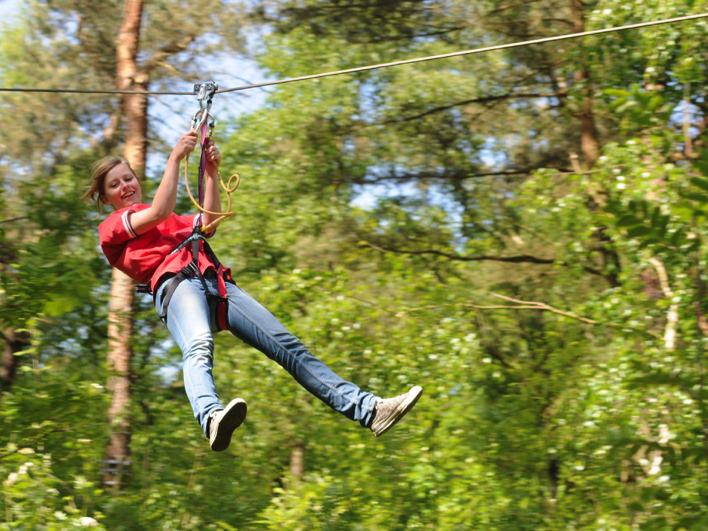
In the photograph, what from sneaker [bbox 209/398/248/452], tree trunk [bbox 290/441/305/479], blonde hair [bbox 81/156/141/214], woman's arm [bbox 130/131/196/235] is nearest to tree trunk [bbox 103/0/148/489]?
tree trunk [bbox 290/441/305/479]

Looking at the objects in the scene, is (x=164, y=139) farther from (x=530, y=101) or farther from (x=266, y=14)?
(x=530, y=101)

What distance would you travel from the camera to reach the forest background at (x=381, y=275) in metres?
6.07

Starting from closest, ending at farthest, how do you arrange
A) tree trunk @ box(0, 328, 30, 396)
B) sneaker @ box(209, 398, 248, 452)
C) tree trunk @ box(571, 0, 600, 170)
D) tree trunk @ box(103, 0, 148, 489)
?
sneaker @ box(209, 398, 248, 452) → tree trunk @ box(103, 0, 148, 489) → tree trunk @ box(0, 328, 30, 396) → tree trunk @ box(571, 0, 600, 170)

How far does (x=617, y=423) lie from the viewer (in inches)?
239

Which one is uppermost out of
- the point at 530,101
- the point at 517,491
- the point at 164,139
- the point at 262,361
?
the point at 530,101

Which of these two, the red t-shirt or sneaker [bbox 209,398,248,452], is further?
the red t-shirt

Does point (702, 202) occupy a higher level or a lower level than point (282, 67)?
lower

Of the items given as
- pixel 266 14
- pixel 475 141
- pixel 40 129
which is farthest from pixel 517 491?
pixel 40 129

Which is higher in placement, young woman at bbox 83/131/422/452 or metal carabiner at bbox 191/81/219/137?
metal carabiner at bbox 191/81/219/137

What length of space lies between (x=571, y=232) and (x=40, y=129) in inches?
240

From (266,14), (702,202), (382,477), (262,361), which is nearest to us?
Answer: (702,202)

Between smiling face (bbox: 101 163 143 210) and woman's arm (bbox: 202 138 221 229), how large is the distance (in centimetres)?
26

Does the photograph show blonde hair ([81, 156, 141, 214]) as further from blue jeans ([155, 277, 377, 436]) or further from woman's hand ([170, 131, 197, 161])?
blue jeans ([155, 277, 377, 436])

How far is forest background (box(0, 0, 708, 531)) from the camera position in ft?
19.9
